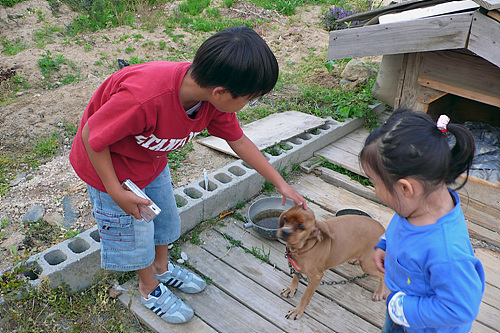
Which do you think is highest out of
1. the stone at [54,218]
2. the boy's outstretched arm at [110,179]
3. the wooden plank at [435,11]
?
the wooden plank at [435,11]

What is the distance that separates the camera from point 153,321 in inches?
103

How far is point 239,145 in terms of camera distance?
261cm

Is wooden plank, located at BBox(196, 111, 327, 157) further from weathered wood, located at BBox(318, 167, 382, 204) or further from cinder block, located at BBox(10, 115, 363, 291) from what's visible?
weathered wood, located at BBox(318, 167, 382, 204)

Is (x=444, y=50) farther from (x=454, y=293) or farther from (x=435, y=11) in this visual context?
(x=454, y=293)

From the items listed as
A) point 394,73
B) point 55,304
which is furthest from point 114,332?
point 394,73

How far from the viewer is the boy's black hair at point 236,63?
1708 millimetres

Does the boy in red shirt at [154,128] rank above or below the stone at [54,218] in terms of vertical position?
above

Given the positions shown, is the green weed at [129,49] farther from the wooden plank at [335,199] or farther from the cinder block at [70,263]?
the cinder block at [70,263]

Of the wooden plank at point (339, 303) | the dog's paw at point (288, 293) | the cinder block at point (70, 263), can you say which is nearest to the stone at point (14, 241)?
the cinder block at point (70, 263)

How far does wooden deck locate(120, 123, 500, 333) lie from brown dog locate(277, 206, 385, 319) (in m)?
0.14

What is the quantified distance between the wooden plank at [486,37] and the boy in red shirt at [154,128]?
1.95 metres

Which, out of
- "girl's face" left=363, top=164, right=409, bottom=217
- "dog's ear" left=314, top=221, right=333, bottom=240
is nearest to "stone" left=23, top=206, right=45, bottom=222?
"dog's ear" left=314, top=221, right=333, bottom=240

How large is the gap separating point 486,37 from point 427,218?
220 centimetres

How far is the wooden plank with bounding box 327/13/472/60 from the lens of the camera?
3.16m
